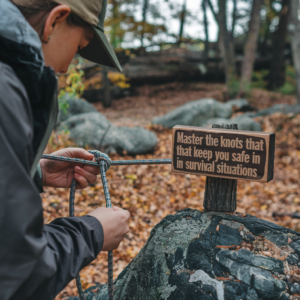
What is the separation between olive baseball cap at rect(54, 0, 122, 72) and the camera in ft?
3.22

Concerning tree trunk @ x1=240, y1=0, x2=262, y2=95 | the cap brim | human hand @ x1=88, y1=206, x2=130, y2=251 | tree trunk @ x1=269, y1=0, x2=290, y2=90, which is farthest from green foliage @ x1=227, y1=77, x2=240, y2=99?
human hand @ x1=88, y1=206, x2=130, y2=251

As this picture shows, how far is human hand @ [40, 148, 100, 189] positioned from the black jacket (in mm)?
747

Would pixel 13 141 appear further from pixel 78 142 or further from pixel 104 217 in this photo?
pixel 78 142

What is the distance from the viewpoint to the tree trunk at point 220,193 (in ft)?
5.56

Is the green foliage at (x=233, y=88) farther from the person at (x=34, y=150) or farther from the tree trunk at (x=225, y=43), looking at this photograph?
the person at (x=34, y=150)

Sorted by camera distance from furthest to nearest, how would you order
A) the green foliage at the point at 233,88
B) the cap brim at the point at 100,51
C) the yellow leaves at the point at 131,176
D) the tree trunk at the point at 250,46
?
the green foliage at the point at 233,88 < the tree trunk at the point at 250,46 < the yellow leaves at the point at 131,176 < the cap brim at the point at 100,51

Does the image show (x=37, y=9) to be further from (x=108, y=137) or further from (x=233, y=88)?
(x=233, y=88)

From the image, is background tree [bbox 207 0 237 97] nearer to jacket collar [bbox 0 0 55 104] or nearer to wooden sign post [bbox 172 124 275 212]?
wooden sign post [bbox 172 124 275 212]

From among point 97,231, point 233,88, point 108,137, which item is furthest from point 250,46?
point 97,231

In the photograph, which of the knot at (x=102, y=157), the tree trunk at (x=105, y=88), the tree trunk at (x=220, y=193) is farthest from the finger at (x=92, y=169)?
the tree trunk at (x=105, y=88)

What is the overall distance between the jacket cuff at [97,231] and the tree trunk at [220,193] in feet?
3.04

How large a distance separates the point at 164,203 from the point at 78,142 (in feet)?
7.35

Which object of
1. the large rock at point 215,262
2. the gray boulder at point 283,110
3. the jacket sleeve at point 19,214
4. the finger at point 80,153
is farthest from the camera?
the gray boulder at point 283,110

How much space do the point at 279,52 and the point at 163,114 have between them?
796 cm
